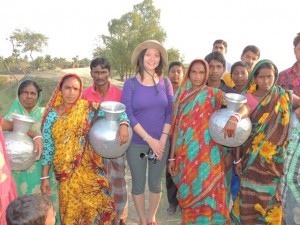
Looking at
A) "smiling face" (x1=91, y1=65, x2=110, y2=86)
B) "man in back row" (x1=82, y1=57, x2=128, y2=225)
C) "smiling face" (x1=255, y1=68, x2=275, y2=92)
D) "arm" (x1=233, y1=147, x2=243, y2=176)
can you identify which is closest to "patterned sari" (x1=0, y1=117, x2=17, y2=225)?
"man in back row" (x1=82, y1=57, x2=128, y2=225)

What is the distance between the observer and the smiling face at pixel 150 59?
362 cm

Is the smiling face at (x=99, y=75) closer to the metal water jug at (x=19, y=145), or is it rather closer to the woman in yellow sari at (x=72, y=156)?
the woman in yellow sari at (x=72, y=156)

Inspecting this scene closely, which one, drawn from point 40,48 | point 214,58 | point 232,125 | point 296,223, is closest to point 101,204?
point 232,125

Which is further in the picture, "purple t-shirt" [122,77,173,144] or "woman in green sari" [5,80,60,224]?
"purple t-shirt" [122,77,173,144]

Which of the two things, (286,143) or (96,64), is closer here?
(286,143)

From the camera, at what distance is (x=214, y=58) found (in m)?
3.96

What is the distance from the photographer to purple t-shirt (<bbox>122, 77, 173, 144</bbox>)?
11.6 ft

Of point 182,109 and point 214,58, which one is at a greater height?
point 214,58

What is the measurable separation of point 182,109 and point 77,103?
3.59ft

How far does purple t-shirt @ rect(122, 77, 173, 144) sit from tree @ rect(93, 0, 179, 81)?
25754 millimetres

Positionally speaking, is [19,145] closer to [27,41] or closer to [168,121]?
[168,121]

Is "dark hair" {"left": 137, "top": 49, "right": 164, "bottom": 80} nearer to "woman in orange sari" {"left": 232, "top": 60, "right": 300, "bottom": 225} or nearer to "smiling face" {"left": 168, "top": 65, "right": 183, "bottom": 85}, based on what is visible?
"smiling face" {"left": 168, "top": 65, "right": 183, "bottom": 85}

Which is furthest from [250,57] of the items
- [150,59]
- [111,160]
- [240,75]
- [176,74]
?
[111,160]

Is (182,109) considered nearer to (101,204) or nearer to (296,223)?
(101,204)
